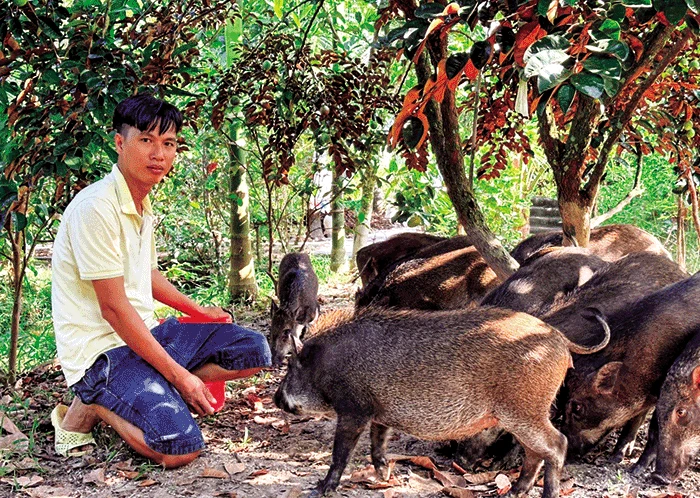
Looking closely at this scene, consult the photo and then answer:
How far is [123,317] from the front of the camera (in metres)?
3.60

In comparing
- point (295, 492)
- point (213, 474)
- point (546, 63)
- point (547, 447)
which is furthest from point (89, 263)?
point (546, 63)

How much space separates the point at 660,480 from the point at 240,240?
4552 mm

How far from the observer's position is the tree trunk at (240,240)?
726cm

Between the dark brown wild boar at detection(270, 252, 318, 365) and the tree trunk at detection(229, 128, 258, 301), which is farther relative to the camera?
the tree trunk at detection(229, 128, 258, 301)

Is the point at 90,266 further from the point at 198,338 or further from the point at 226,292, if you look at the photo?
the point at 226,292

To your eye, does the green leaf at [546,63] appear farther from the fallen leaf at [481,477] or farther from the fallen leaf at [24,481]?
the fallen leaf at [24,481]

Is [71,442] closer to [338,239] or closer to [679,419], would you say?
[679,419]

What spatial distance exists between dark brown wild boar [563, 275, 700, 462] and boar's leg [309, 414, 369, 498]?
1.15 metres

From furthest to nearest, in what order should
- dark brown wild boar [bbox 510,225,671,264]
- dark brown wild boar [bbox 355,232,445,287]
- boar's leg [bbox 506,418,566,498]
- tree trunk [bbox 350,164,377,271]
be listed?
tree trunk [bbox 350,164,377,271], dark brown wild boar [bbox 355,232,445,287], dark brown wild boar [bbox 510,225,671,264], boar's leg [bbox 506,418,566,498]

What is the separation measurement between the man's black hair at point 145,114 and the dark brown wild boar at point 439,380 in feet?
4.09

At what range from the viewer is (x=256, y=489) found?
347cm

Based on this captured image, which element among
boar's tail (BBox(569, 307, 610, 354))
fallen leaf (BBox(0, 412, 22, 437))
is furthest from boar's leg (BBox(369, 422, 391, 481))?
fallen leaf (BBox(0, 412, 22, 437))

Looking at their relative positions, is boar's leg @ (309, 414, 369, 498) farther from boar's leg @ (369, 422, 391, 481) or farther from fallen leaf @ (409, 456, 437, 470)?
fallen leaf @ (409, 456, 437, 470)

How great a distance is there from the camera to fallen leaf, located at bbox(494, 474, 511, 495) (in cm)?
347
